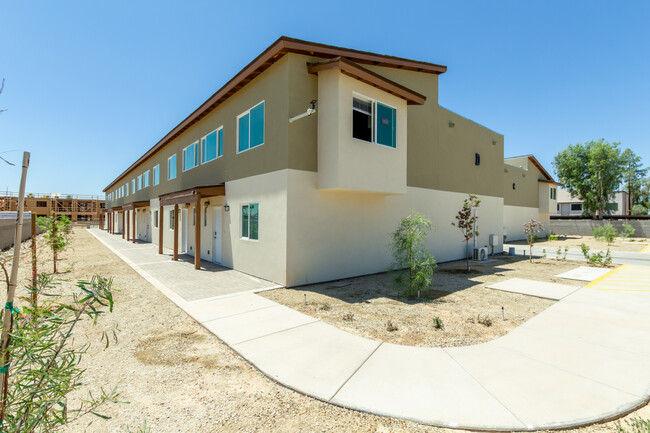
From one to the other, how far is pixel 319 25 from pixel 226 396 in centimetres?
1141

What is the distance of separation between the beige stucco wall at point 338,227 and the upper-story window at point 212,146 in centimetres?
584

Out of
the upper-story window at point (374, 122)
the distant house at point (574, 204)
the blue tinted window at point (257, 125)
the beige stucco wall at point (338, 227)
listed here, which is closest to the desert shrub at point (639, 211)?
the distant house at point (574, 204)

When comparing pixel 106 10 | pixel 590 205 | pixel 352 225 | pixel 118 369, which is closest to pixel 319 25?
pixel 106 10

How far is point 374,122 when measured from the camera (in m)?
9.63

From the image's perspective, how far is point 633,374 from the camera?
12.6 feet

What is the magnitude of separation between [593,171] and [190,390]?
52473mm

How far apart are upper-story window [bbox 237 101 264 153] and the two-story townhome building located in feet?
0.14

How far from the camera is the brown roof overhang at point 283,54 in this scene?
339 inches

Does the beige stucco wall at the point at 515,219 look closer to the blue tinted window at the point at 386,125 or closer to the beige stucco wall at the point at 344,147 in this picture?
the blue tinted window at the point at 386,125

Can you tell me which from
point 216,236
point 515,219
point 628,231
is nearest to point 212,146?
point 216,236

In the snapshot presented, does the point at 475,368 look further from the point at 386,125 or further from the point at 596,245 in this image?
the point at 596,245

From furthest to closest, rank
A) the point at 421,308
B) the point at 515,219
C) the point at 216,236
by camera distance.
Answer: the point at 515,219 < the point at 216,236 < the point at 421,308

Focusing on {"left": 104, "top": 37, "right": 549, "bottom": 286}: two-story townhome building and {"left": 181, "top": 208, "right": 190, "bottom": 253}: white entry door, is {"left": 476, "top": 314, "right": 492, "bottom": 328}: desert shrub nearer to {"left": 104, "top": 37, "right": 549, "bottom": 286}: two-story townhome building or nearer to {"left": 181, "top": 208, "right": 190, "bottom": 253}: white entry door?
{"left": 104, "top": 37, "right": 549, "bottom": 286}: two-story townhome building

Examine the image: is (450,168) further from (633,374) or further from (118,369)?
(118,369)
